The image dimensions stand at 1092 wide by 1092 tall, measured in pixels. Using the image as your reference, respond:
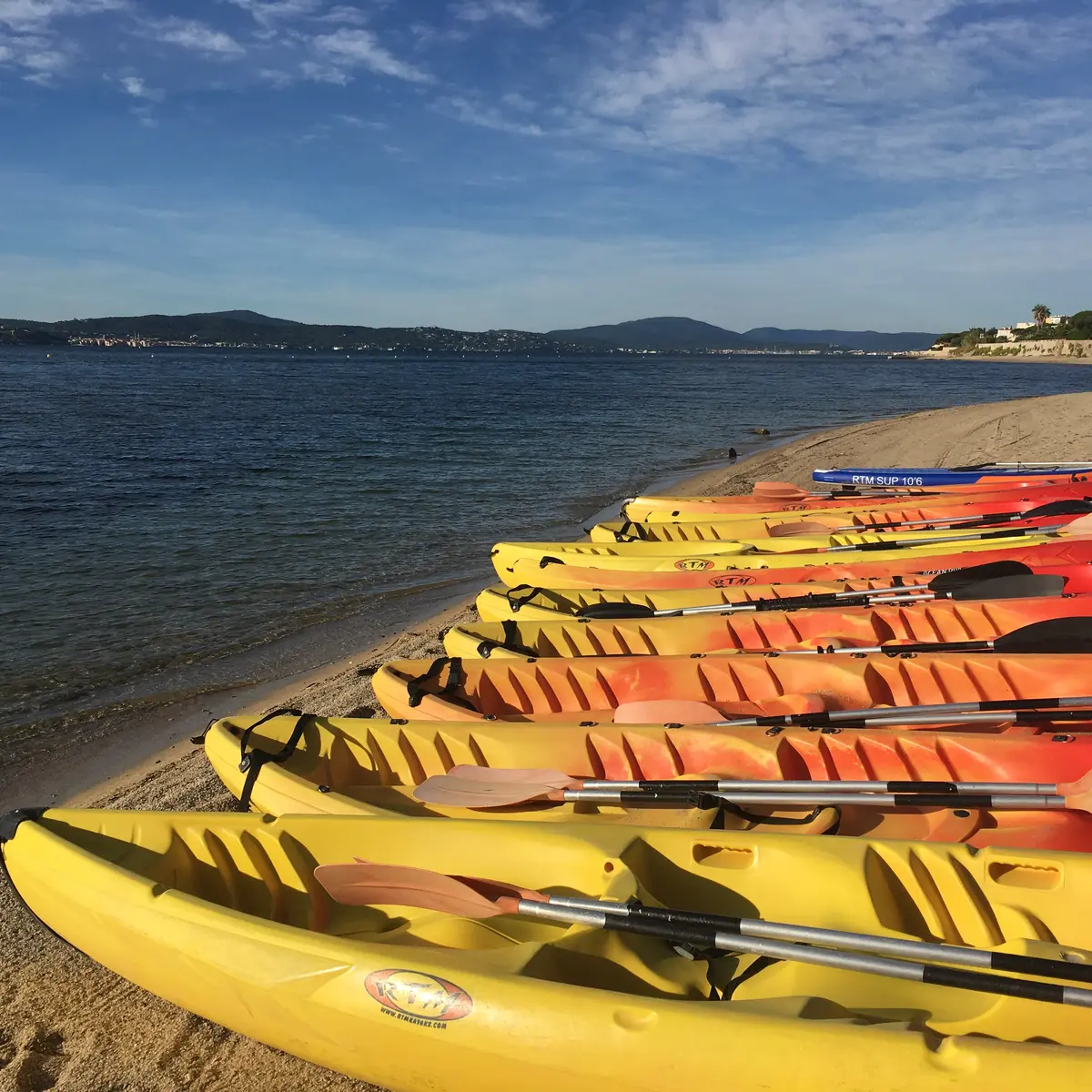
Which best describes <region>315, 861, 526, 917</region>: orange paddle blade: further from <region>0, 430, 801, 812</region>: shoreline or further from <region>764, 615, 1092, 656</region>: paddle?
<region>0, 430, 801, 812</region>: shoreline

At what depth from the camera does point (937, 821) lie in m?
3.70

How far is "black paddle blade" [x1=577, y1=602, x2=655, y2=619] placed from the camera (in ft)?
21.7

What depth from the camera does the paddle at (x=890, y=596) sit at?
6395 millimetres

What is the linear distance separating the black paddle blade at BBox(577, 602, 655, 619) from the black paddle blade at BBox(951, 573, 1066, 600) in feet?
8.03

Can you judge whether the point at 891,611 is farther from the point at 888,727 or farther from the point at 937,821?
the point at 937,821

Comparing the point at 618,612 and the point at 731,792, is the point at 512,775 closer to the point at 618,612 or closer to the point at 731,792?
the point at 731,792

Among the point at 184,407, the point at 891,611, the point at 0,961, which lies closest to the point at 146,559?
the point at 0,961

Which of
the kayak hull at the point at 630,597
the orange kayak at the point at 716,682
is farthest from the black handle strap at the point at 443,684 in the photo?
the kayak hull at the point at 630,597

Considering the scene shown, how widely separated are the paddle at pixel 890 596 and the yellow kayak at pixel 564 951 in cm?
341

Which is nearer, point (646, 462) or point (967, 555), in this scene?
point (967, 555)

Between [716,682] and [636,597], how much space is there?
203 centimetres

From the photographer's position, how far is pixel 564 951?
286cm

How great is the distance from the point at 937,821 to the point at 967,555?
4405 millimetres

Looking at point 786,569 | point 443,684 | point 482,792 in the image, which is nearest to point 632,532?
point 786,569
